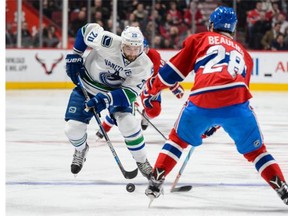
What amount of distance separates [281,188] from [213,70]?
643 millimetres

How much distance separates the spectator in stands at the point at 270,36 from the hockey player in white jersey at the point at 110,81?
807cm

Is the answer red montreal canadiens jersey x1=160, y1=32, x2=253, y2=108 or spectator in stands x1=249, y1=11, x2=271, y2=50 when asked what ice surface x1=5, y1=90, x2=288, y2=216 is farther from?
spectator in stands x1=249, y1=11, x2=271, y2=50

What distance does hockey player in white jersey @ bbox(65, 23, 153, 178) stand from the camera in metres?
4.69

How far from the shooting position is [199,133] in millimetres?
3941

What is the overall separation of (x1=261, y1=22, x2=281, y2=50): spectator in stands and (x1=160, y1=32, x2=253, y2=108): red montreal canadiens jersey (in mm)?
8910

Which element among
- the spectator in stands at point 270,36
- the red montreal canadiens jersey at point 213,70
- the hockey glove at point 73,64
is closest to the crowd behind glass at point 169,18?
the spectator in stands at point 270,36

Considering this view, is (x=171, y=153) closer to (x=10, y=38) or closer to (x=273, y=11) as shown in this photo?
(x=10, y=38)

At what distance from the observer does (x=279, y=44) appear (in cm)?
1270

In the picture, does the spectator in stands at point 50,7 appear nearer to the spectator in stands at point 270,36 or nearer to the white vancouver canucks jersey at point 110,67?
the spectator in stands at point 270,36

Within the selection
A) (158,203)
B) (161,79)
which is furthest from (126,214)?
(161,79)

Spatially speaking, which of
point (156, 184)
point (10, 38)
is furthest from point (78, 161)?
point (10, 38)

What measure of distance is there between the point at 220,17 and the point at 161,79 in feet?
1.40

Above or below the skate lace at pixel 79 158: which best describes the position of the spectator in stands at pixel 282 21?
below

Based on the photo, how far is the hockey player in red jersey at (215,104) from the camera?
12.7 ft
